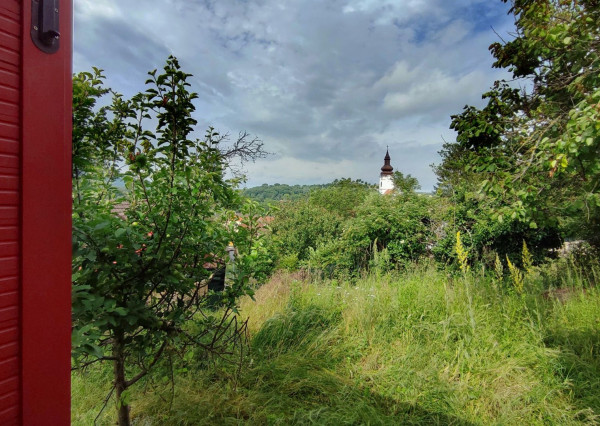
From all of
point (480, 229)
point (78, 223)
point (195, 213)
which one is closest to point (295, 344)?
point (195, 213)

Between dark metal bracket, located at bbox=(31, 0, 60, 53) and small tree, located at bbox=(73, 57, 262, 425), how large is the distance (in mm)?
533

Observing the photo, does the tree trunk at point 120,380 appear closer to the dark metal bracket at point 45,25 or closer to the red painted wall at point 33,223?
the red painted wall at point 33,223

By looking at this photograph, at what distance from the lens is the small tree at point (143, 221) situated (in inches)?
62.0

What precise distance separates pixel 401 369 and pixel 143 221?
2571 millimetres

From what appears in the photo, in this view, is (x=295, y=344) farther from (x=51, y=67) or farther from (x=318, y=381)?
(x=51, y=67)

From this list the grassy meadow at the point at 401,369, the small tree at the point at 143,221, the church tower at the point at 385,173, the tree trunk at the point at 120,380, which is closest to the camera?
the small tree at the point at 143,221

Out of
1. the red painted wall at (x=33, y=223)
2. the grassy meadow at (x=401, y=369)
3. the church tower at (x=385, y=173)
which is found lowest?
the grassy meadow at (x=401, y=369)

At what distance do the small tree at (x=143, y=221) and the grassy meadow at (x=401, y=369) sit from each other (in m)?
0.89

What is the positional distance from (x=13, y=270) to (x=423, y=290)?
390cm

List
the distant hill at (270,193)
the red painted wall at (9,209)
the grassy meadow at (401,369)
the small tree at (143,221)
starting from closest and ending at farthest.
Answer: the red painted wall at (9,209)
the small tree at (143,221)
the grassy meadow at (401,369)
the distant hill at (270,193)

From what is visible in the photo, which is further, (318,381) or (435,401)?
(318,381)

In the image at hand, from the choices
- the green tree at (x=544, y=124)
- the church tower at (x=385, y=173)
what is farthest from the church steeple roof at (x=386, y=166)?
the green tree at (x=544, y=124)

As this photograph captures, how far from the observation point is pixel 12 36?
1063mm

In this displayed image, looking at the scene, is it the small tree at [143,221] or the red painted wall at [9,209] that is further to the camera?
the small tree at [143,221]
